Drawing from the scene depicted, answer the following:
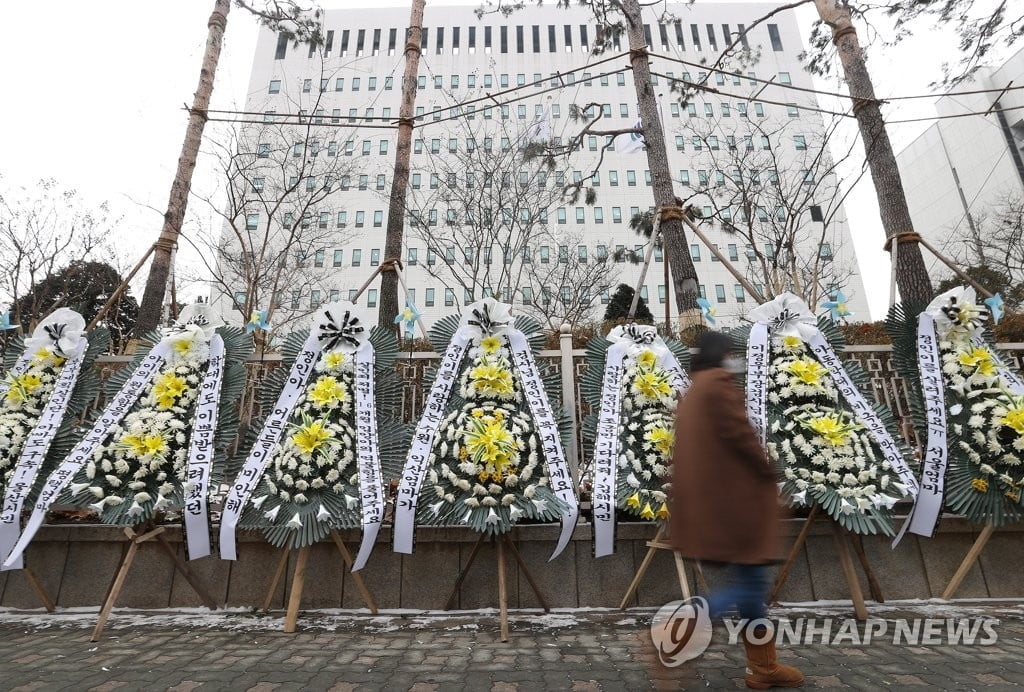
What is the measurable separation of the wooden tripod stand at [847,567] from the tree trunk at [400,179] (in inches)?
200

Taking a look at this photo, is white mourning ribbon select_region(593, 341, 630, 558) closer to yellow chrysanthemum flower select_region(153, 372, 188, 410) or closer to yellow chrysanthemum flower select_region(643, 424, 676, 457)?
yellow chrysanthemum flower select_region(643, 424, 676, 457)

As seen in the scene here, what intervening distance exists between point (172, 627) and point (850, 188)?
1356 centimetres

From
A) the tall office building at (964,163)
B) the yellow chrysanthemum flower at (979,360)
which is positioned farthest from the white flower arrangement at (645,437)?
the tall office building at (964,163)

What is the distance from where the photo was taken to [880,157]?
6793 mm

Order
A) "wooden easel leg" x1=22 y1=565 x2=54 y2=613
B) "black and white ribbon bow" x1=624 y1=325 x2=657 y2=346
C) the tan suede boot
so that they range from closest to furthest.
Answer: the tan suede boot, "wooden easel leg" x1=22 y1=565 x2=54 y2=613, "black and white ribbon bow" x1=624 y1=325 x2=657 y2=346

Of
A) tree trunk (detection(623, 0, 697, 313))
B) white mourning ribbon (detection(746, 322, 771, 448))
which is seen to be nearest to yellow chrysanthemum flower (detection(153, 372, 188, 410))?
white mourning ribbon (detection(746, 322, 771, 448))

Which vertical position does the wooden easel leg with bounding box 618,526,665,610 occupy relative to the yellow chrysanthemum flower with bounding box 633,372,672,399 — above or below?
below

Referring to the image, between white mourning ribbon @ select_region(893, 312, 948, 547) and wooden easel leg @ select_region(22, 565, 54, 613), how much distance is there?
23.3ft

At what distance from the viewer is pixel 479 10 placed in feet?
33.0

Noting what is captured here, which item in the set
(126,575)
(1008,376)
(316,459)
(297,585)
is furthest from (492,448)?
(1008,376)

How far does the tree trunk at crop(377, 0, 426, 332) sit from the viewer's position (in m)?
7.36

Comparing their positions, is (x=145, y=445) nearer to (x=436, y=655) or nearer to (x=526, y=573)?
(x=436, y=655)

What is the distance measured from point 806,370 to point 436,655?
370 cm

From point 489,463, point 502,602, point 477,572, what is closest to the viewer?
point 502,602
